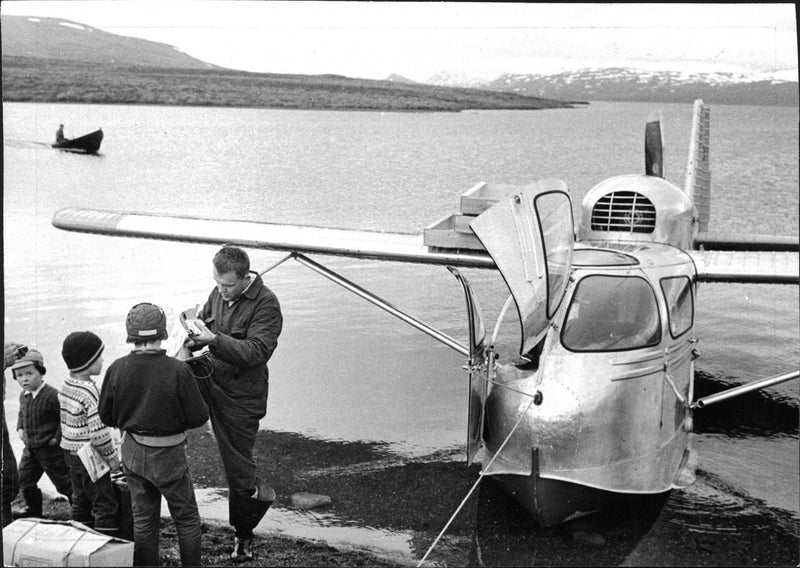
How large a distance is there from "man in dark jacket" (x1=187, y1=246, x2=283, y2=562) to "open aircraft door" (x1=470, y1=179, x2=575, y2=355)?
174 centimetres

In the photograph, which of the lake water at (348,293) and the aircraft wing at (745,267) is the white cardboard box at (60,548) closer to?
the lake water at (348,293)

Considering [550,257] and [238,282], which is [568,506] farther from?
[238,282]

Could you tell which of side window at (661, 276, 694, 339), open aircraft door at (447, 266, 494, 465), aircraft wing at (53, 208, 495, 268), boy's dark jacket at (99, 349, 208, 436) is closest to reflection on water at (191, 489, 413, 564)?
open aircraft door at (447, 266, 494, 465)

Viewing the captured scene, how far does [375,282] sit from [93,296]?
241 inches

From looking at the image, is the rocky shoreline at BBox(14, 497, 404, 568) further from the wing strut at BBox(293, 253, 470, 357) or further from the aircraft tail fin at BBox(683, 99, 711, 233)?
the aircraft tail fin at BBox(683, 99, 711, 233)

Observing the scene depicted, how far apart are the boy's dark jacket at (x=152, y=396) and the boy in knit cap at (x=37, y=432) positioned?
4.53 ft

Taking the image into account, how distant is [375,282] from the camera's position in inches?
688

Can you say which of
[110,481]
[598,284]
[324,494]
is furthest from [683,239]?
[110,481]

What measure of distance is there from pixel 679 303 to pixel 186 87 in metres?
32.0

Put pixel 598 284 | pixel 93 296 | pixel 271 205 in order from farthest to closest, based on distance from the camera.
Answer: pixel 271 205 → pixel 93 296 → pixel 598 284

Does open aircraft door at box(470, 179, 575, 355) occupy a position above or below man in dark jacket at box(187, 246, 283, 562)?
above

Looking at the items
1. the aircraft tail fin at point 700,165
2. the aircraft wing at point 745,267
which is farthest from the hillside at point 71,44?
the aircraft tail fin at point 700,165

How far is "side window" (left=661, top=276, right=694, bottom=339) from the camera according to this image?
7.05m

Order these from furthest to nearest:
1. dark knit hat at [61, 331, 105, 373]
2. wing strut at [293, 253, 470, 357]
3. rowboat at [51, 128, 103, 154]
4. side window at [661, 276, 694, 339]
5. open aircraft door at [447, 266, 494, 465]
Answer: rowboat at [51, 128, 103, 154]
wing strut at [293, 253, 470, 357]
side window at [661, 276, 694, 339]
open aircraft door at [447, 266, 494, 465]
dark knit hat at [61, 331, 105, 373]
